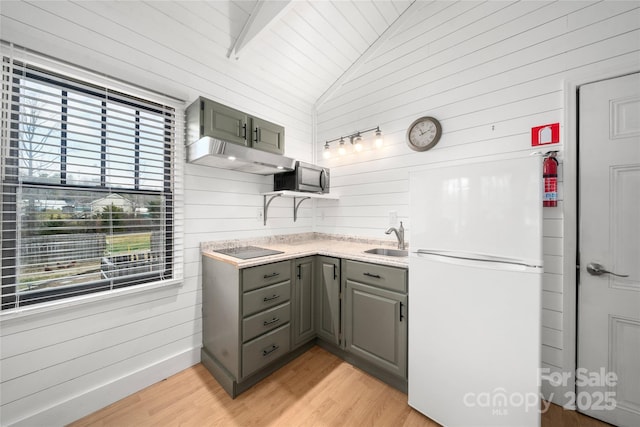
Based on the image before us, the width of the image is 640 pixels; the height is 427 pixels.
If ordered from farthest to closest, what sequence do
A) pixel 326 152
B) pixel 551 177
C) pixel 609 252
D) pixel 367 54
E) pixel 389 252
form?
pixel 326 152 < pixel 367 54 < pixel 389 252 < pixel 551 177 < pixel 609 252

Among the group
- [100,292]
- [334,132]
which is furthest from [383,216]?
[100,292]

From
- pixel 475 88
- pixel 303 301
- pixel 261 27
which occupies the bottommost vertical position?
pixel 303 301

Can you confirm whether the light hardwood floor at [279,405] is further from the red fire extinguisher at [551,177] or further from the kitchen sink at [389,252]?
the red fire extinguisher at [551,177]

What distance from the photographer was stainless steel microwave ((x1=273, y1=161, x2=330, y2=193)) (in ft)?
8.02

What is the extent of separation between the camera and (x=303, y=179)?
250 cm

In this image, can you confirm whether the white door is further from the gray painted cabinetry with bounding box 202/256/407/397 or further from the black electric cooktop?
the black electric cooktop

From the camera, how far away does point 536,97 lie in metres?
1.71

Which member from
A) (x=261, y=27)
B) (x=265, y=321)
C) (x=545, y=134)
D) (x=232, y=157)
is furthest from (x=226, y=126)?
(x=545, y=134)

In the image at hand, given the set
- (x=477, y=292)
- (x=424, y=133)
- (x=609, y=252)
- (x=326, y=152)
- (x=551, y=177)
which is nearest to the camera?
(x=477, y=292)

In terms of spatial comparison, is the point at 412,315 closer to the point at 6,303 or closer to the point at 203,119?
the point at 203,119

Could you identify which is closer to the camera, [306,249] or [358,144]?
[306,249]

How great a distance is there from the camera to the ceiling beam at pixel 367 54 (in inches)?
93.4

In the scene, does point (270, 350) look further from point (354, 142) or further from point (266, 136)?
point (354, 142)

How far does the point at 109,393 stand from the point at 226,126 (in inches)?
83.6
